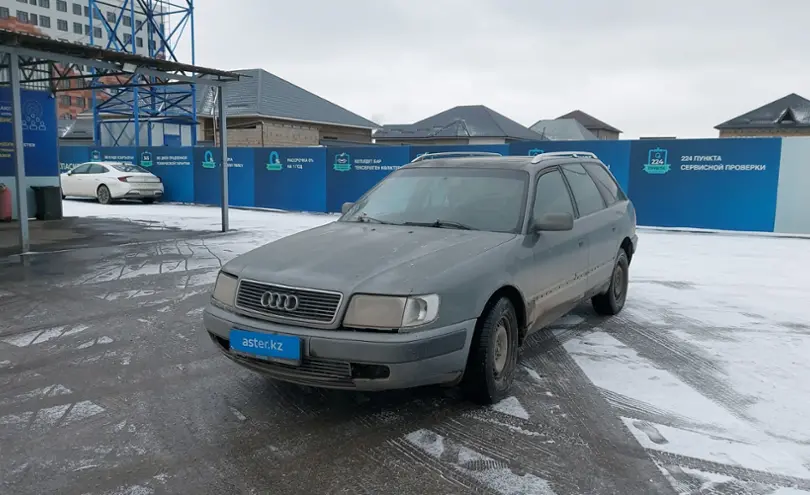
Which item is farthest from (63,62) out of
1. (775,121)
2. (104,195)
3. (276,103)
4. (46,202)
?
(775,121)

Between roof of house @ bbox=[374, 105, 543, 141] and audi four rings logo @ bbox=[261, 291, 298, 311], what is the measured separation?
41.8 meters

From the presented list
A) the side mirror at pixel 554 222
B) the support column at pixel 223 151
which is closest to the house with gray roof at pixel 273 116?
the support column at pixel 223 151

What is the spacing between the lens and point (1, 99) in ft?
45.6

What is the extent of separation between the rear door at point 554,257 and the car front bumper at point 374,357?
105cm

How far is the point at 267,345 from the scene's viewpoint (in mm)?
3633

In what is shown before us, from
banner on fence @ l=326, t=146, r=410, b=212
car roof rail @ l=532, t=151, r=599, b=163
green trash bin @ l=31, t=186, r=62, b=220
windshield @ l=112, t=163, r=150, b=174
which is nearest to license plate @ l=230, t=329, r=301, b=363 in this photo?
car roof rail @ l=532, t=151, r=599, b=163

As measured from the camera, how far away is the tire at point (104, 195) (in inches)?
798

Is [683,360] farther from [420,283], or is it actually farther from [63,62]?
[63,62]

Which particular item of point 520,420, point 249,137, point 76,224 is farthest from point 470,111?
point 520,420

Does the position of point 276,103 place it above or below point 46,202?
above

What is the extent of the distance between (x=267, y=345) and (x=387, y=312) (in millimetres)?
Answer: 747

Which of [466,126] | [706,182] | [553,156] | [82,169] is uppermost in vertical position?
[466,126]

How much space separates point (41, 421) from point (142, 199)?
19.2m

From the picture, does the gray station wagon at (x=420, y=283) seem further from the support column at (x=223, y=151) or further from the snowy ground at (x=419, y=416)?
the support column at (x=223, y=151)
